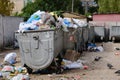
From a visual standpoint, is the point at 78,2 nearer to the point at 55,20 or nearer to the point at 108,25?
the point at 108,25

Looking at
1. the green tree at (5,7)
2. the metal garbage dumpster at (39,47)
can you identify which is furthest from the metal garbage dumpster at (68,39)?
the green tree at (5,7)

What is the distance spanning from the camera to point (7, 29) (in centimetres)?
1933

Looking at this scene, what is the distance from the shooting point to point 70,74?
9758 mm

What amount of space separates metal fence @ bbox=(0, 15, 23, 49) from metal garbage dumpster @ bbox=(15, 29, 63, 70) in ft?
27.0

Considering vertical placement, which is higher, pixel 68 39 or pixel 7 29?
pixel 68 39

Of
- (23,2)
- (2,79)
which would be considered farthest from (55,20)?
(23,2)

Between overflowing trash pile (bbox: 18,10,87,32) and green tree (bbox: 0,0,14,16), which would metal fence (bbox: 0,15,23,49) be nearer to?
green tree (bbox: 0,0,14,16)

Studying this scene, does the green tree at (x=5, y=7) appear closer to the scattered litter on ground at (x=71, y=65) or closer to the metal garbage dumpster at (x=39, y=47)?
the scattered litter on ground at (x=71, y=65)

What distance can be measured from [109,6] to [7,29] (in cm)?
2425

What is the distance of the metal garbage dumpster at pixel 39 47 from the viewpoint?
9.70 m

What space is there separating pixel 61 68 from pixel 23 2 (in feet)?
144

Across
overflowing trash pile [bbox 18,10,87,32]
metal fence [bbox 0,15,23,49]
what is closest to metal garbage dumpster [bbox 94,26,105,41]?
metal fence [bbox 0,15,23,49]

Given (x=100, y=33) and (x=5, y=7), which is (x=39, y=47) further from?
(x=5, y=7)

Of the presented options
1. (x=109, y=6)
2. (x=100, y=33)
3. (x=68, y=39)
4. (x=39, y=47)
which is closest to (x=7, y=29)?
(x=68, y=39)
